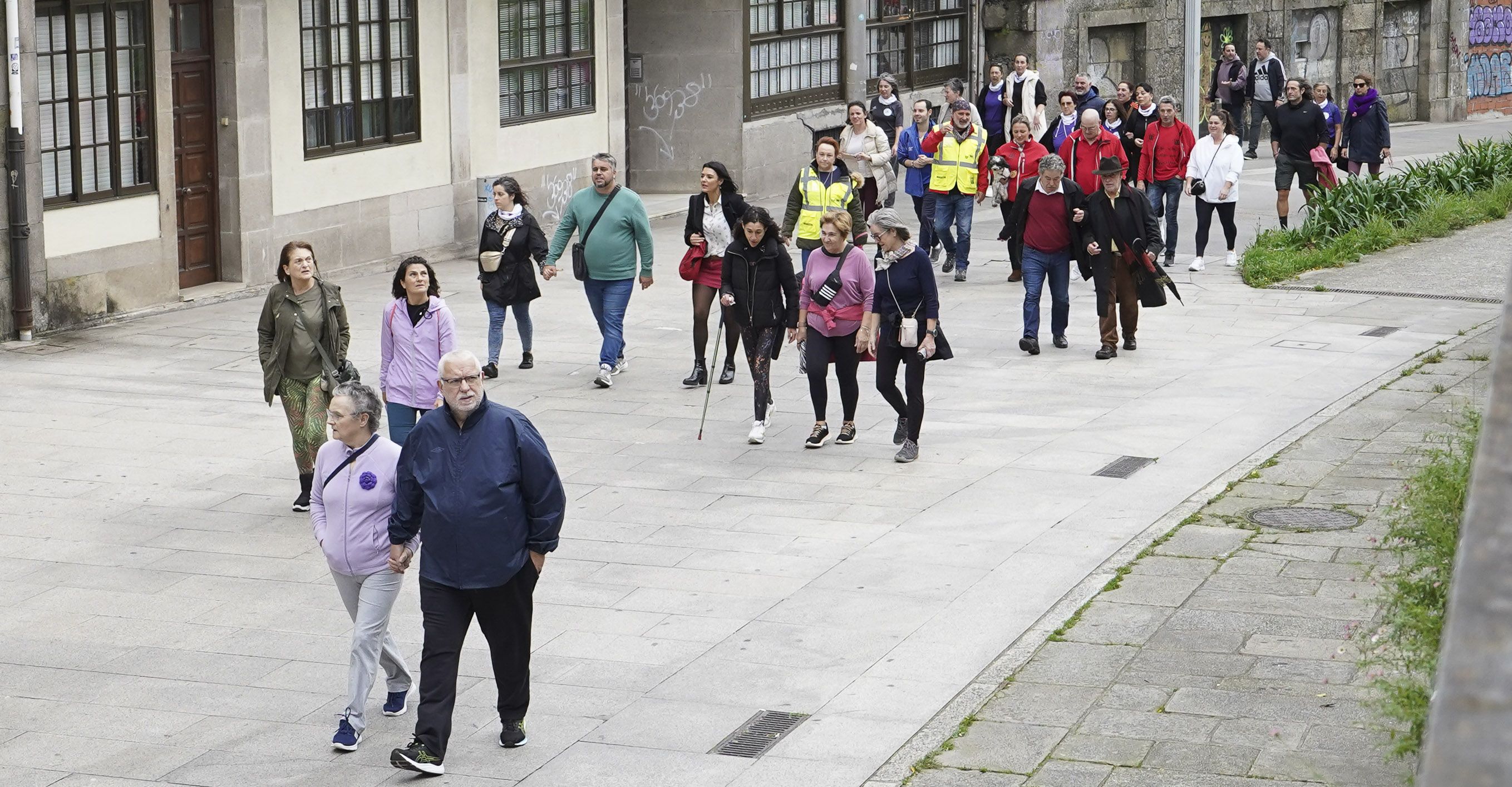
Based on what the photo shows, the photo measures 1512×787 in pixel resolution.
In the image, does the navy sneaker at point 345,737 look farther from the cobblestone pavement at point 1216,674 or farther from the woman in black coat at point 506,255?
the woman in black coat at point 506,255

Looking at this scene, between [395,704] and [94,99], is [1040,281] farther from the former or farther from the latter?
[395,704]

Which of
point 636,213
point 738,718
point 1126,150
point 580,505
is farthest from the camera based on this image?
point 1126,150

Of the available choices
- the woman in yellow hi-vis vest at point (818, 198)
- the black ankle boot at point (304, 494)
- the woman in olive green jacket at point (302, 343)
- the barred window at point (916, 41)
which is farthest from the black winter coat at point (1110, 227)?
the barred window at point (916, 41)

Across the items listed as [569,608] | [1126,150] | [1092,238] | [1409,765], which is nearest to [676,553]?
[569,608]

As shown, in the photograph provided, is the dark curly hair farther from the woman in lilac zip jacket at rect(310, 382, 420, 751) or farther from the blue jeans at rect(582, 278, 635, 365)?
the blue jeans at rect(582, 278, 635, 365)

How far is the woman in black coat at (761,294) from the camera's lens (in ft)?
38.6

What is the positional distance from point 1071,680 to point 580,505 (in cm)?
384

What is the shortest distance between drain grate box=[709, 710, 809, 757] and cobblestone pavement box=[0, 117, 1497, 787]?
0.06 metres

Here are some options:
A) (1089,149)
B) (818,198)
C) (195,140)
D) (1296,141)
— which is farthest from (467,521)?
(1296,141)

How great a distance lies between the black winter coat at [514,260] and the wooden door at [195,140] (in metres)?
4.30

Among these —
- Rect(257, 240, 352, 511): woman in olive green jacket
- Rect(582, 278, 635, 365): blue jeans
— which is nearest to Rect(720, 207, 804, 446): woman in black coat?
Rect(582, 278, 635, 365): blue jeans

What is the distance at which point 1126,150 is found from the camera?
825 inches

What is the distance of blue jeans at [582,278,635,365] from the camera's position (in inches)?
529

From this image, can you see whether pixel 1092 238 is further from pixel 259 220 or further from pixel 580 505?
pixel 259 220
